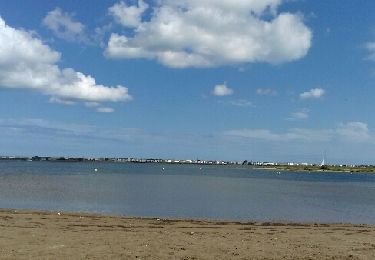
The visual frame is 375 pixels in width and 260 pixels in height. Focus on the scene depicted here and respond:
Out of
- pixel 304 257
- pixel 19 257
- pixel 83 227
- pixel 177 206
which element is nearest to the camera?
pixel 19 257

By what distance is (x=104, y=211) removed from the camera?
39.9 metres

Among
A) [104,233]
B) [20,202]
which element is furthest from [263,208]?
[104,233]

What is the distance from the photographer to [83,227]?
25000 mm

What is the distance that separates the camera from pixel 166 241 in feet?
68.4

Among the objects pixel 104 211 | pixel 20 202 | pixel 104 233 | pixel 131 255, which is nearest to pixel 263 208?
pixel 104 211

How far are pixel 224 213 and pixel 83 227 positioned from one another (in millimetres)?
17784

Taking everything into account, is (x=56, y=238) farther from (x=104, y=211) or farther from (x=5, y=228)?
(x=104, y=211)

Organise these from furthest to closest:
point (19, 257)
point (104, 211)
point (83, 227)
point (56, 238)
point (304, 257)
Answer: point (104, 211) < point (83, 227) < point (56, 238) < point (304, 257) < point (19, 257)

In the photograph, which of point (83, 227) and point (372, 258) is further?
point (83, 227)

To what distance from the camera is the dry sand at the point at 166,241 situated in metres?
18.0

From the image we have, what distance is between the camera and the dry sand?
59.2 feet

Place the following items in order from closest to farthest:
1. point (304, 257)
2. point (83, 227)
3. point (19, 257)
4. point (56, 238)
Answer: point (19, 257)
point (304, 257)
point (56, 238)
point (83, 227)

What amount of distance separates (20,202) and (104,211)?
10446 mm

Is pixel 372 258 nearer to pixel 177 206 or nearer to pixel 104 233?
pixel 104 233
